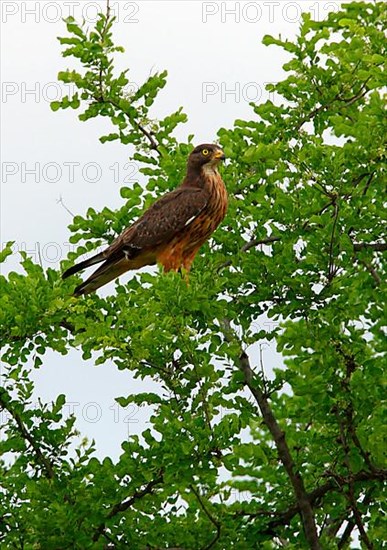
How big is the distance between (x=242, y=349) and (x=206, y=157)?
2.45 m

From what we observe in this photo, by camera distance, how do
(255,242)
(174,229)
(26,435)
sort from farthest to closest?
(255,242) < (174,229) < (26,435)

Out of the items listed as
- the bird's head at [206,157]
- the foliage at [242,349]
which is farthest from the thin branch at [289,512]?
the bird's head at [206,157]

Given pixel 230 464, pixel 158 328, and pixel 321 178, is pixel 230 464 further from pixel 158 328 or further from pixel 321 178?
pixel 321 178

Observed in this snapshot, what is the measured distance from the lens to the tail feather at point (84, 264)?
10.9 m

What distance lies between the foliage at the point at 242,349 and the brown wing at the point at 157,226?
351 millimetres

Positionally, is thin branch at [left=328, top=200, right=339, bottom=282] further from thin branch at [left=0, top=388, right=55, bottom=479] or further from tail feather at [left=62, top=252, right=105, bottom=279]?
thin branch at [left=0, top=388, right=55, bottom=479]

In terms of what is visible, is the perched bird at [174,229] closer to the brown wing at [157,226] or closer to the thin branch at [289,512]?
the brown wing at [157,226]

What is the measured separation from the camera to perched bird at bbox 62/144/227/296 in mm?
11344

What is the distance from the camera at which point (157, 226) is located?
37.3 feet

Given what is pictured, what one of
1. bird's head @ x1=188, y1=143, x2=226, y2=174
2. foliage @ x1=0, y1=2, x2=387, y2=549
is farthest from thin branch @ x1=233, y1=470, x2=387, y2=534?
bird's head @ x1=188, y1=143, x2=226, y2=174

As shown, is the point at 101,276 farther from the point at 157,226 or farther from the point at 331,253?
the point at 331,253

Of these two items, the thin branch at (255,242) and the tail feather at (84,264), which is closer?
the tail feather at (84,264)

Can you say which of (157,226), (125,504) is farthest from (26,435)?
(157,226)

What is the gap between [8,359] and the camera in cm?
1020
